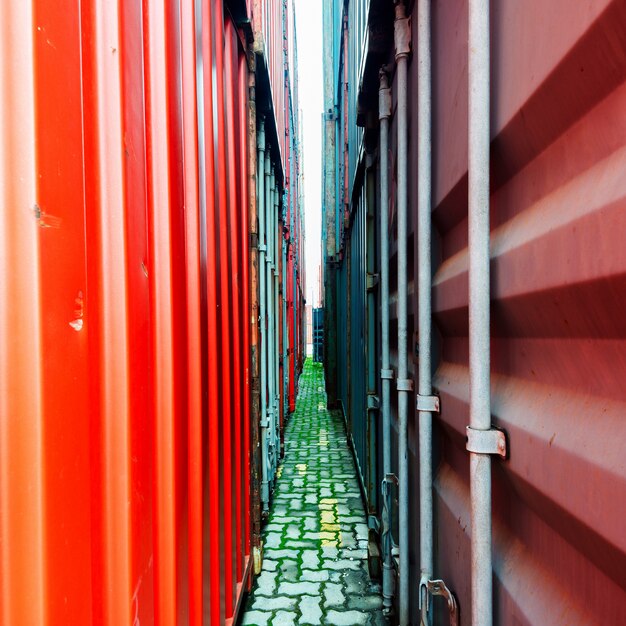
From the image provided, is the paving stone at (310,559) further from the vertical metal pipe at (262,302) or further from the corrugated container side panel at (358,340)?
the corrugated container side panel at (358,340)

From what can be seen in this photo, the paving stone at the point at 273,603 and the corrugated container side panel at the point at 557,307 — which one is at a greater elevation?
the corrugated container side panel at the point at 557,307

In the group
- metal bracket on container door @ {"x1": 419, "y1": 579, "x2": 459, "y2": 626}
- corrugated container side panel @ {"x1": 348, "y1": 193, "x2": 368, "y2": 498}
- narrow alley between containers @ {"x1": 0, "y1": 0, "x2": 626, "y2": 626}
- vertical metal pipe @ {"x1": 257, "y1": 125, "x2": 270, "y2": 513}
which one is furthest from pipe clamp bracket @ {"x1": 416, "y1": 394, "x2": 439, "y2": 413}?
corrugated container side panel @ {"x1": 348, "y1": 193, "x2": 368, "y2": 498}

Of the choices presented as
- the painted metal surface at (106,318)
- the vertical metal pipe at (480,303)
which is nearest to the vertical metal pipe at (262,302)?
the painted metal surface at (106,318)

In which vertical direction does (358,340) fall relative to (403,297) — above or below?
below

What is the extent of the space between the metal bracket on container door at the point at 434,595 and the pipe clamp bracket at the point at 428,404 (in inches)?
21.1

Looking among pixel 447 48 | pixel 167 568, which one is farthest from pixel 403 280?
pixel 167 568

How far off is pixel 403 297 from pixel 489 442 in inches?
42.9

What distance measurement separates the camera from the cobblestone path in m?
2.78

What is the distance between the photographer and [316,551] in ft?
11.6

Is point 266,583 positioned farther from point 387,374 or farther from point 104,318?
point 104,318

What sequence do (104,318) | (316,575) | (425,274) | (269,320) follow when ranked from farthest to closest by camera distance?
(269,320) < (316,575) < (425,274) < (104,318)

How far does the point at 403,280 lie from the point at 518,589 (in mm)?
1292

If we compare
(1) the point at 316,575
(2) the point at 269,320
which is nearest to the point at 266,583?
(1) the point at 316,575

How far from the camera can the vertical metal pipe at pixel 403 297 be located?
80.0 inches
